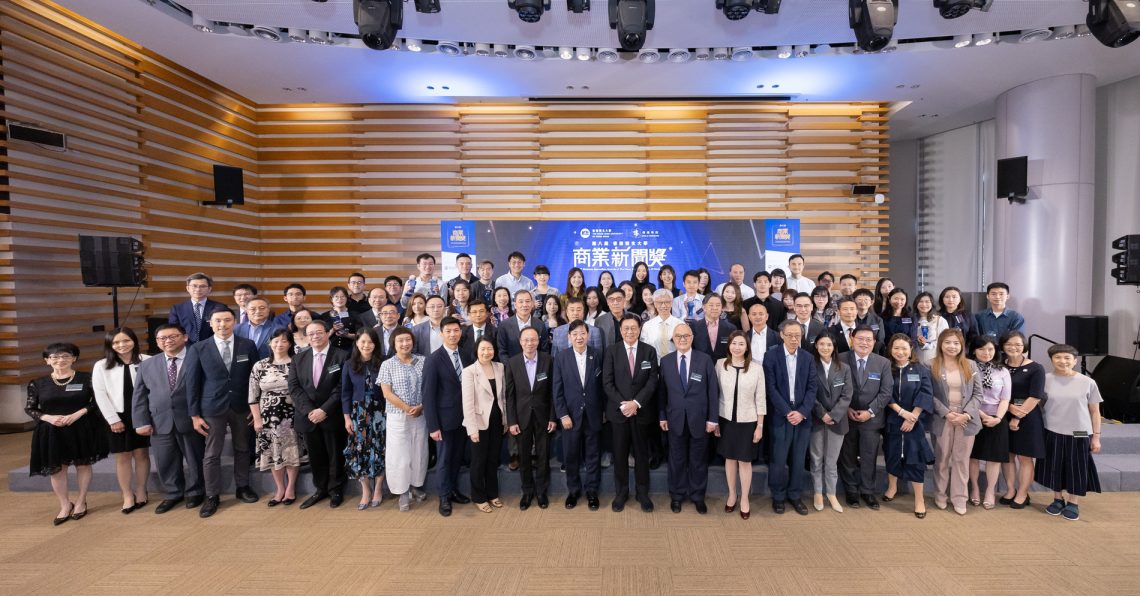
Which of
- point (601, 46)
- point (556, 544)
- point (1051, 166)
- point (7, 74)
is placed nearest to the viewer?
point (556, 544)

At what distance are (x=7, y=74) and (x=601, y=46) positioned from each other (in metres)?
6.52

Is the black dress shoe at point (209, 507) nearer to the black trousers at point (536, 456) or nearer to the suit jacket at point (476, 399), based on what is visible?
the suit jacket at point (476, 399)

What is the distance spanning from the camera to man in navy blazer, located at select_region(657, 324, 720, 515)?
3.90 m

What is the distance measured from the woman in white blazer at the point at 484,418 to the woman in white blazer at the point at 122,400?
9.00 feet

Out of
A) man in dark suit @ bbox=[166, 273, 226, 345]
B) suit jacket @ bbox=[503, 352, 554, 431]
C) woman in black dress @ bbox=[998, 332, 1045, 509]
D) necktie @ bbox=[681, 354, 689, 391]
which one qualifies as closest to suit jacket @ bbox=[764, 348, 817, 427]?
necktie @ bbox=[681, 354, 689, 391]

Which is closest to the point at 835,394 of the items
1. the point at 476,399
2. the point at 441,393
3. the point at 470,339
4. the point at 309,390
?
the point at 476,399

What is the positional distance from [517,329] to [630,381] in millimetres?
1242

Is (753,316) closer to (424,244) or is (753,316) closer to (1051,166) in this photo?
(424,244)

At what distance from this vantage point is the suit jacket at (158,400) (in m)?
3.96

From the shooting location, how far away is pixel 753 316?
4.30 metres

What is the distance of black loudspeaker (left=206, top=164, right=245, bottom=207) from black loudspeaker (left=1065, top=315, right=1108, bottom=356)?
11.9 meters

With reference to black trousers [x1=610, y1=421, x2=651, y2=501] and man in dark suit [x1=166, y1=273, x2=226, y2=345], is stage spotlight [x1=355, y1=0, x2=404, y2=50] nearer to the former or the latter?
man in dark suit [x1=166, y1=273, x2=226, y2=345]

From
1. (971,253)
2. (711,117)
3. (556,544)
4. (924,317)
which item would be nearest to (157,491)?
(556,544)

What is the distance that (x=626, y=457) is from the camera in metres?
4.10
